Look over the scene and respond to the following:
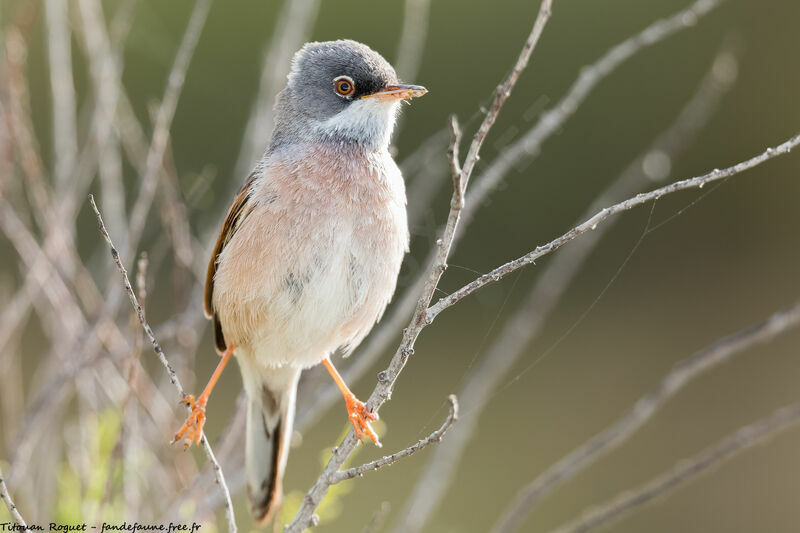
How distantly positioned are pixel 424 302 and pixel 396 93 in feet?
5.14

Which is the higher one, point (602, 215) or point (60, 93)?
point (60, 93)

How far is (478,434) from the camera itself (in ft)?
36.8

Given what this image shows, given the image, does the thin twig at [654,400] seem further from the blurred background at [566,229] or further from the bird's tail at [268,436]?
the blurred background at [566,229]

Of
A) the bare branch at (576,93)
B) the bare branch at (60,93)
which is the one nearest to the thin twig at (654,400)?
the bare branch at (576,93)

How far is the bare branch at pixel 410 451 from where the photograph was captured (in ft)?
8.32

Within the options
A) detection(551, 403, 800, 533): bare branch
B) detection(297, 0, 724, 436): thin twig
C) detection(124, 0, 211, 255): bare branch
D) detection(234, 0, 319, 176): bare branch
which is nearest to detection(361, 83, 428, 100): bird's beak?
detection(297, 0, 724, 436): thin twig

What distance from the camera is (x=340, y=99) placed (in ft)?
13.9

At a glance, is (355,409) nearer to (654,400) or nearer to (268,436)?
(268,436)

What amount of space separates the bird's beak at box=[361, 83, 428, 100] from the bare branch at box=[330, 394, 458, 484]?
165cm

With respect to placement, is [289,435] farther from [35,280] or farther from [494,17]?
[494,17]

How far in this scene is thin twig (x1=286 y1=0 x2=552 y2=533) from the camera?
2396 mm

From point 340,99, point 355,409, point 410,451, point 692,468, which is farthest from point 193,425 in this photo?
point 692,468

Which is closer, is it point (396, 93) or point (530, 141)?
point (530, 141)

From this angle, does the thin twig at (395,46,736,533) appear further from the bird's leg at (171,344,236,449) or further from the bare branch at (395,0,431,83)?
the bare branch at (395,0,431,83)
